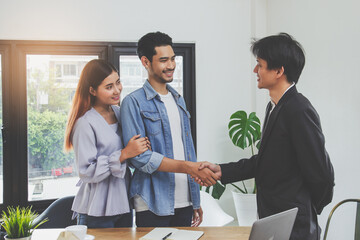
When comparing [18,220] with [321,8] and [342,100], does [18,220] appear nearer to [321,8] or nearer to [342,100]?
[342,100]

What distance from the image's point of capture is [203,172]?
6.84 ft

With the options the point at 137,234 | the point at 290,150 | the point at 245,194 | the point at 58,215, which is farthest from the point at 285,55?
the point at 245,194

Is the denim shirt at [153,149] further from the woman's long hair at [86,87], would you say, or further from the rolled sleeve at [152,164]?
the woman's long hair at [86,87]

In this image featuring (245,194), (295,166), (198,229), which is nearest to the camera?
(295,166)

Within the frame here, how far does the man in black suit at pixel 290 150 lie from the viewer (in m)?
1.58

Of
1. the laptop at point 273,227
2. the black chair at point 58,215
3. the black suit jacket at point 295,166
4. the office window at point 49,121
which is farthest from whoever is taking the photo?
A: the office window at point 49,121

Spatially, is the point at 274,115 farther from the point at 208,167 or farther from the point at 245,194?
the point at 245,194

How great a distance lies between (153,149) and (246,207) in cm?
218

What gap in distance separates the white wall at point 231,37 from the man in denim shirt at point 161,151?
1.63 m

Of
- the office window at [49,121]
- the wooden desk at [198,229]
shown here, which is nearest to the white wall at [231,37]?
the office window at [49,121]

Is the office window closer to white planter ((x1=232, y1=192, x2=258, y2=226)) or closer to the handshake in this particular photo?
white planter ((x1=232, y1=192, x2=258, y2=226))

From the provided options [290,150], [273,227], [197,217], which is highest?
[290,150]

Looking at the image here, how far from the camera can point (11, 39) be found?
12.8 ft

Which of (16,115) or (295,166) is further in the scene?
(16,115)
